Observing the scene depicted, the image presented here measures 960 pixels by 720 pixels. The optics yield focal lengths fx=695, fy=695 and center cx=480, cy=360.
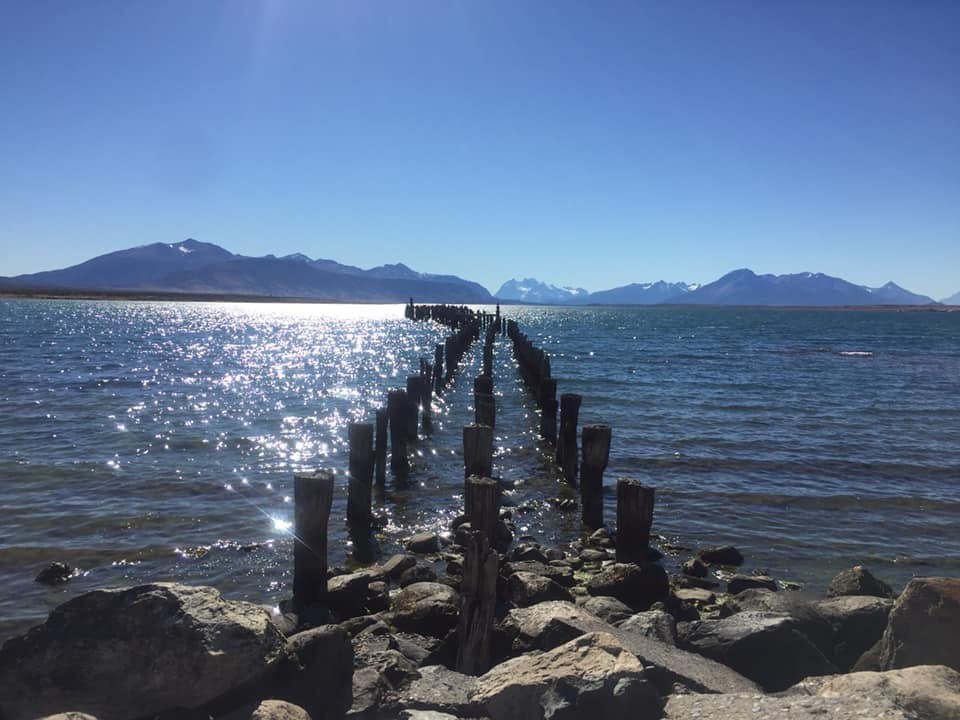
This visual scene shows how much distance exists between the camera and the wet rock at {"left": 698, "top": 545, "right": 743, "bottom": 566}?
10.1 m

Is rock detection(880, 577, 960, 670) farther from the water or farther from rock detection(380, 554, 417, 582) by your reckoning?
rock detection(380, 554, 417, 582)

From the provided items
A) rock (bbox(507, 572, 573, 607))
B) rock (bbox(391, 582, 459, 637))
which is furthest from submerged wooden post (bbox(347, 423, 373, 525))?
rock (bbox(507, 572, 573, 607))

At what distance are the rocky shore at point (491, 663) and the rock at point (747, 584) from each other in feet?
5.37

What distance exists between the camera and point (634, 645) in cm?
585

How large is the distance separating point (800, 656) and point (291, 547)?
6.97 metres

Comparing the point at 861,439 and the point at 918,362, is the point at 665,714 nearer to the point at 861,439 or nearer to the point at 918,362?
the point at 861,439

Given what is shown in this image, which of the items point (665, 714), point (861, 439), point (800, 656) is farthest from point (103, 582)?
point (861, 439)

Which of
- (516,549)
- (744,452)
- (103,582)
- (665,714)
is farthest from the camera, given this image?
(744,452)

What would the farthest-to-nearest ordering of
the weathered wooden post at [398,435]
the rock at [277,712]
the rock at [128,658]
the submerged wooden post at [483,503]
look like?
the weathered wooden post at [398,435]
the submerged wooden post at [483,503]
the rock at [128,658]
the rock at [277,712]

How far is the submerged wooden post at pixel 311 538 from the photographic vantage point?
321 inches

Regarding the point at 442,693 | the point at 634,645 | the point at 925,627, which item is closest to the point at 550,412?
the point at 634,645

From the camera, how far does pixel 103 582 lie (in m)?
8.98

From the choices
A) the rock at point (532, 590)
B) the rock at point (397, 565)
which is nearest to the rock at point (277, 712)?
the rock at point (532, 590)

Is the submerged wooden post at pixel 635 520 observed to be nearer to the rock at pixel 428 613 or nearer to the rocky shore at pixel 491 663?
the rocky shore at pixel 491 663
